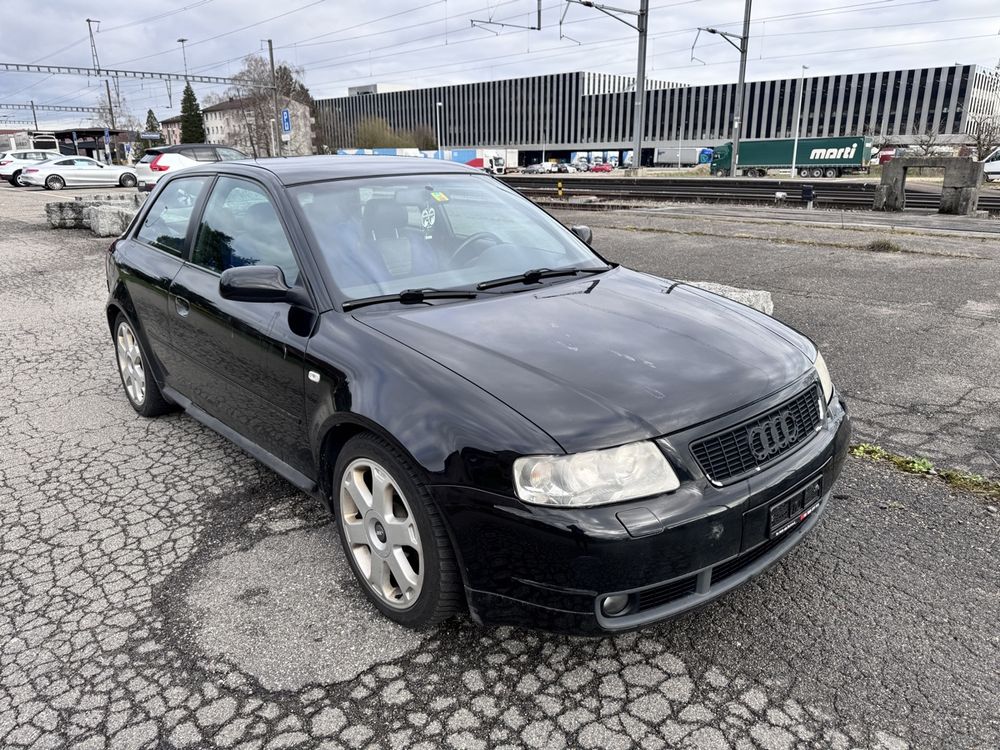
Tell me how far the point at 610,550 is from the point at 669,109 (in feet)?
362

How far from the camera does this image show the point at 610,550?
2021 millimetres

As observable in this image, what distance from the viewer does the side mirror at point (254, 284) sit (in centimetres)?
280

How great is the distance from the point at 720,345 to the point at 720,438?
21.3 inches

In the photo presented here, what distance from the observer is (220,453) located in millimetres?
4090

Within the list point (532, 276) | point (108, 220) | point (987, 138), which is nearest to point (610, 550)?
point (532, 276)

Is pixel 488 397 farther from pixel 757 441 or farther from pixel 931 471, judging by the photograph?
pixel 931 471

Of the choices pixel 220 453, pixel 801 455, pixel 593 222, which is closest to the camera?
pixel 801 455

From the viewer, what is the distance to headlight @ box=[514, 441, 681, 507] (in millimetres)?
2061

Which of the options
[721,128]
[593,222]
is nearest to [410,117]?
[721,128]

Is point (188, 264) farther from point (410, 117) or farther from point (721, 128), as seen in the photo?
point (410, 117)

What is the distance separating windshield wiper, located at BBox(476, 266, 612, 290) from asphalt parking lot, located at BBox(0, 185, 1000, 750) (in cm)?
133

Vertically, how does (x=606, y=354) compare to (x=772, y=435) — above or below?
above

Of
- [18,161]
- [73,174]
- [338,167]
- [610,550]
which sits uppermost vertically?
[18,161]

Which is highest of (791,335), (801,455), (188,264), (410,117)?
(410,117)
